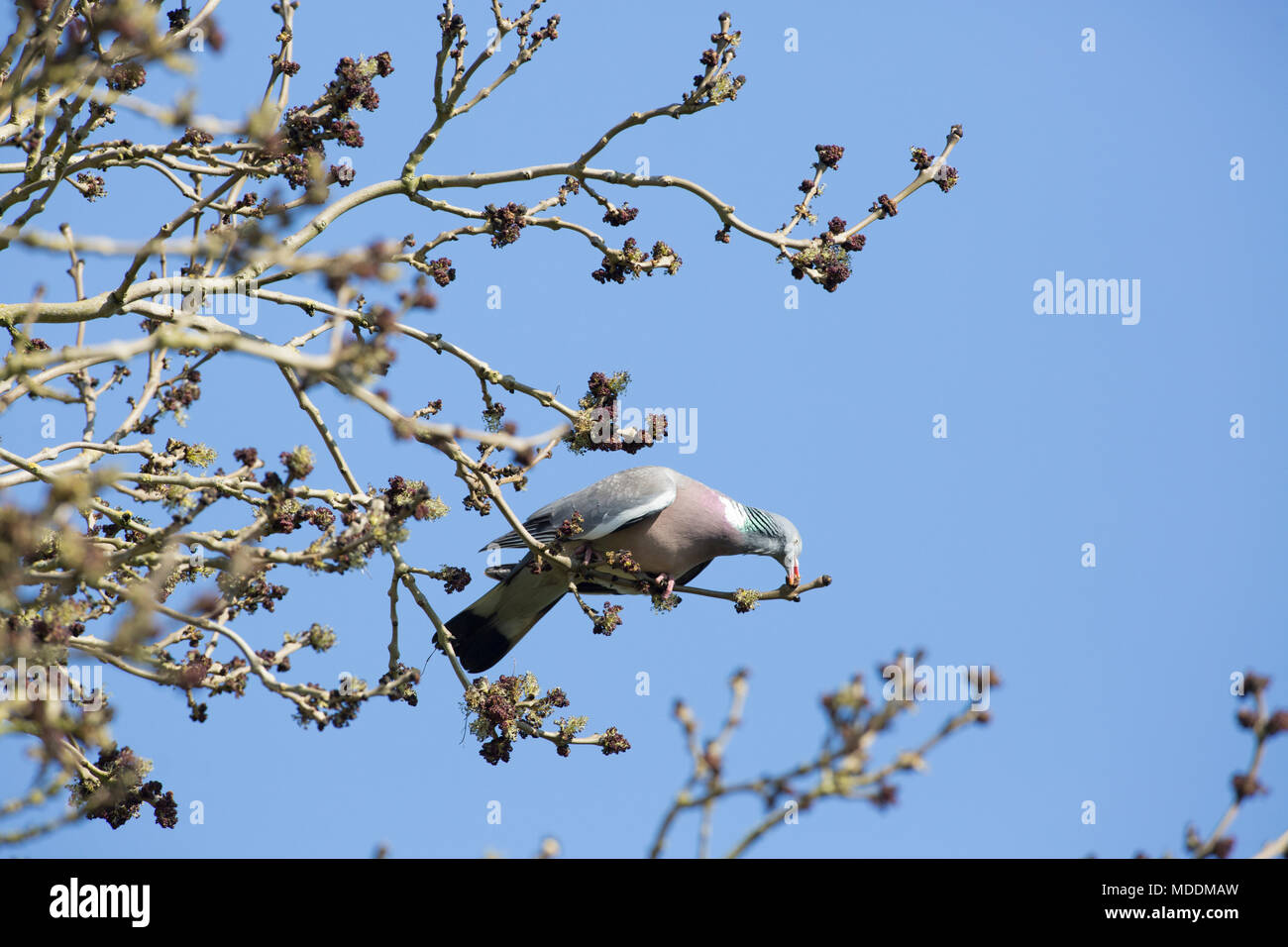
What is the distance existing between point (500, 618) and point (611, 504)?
954 mm

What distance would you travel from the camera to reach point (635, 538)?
7.35 m

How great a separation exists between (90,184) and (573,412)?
9.13 feet

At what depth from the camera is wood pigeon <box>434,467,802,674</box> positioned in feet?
23.7

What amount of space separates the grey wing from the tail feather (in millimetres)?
253

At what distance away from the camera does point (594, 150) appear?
5.61 metres

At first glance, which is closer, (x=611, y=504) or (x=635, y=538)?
(x=611, y=504)

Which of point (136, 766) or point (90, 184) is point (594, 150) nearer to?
point (90, 184)

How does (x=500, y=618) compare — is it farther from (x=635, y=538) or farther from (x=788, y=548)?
(x=788, y=548)

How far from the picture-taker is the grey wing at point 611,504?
715 centimetres

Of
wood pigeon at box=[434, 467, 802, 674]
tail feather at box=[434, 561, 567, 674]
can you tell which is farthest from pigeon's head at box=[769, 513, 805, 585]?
tail feather at box=[434, 561, 567, 674]

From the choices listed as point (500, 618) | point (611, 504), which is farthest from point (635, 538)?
point (500, 618)

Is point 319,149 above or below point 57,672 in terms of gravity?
above

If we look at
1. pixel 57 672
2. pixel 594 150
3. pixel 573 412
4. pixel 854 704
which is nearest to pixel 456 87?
pixel 594 150

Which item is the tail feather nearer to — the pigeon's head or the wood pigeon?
the wood pigeon
